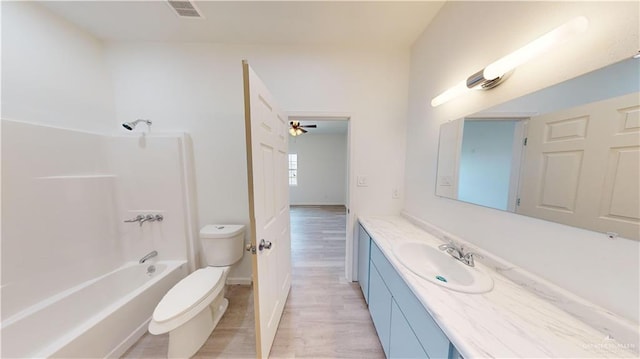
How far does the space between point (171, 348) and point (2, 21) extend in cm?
260

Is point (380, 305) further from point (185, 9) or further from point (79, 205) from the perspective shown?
point (185, 9)

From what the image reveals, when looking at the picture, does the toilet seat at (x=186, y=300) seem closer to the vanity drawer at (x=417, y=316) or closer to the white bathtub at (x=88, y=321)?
the white bathtub at (x=88, y=321)

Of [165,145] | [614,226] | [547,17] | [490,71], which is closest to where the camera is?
[614,226]

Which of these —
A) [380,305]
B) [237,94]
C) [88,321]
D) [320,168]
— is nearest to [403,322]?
[380,305]

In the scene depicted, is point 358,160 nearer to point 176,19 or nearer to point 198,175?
point 198,175

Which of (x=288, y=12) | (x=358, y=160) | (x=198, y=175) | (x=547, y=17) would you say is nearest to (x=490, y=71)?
(x=547, y=17)

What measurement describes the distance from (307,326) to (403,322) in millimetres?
944

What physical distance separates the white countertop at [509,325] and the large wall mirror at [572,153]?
0.36 meters

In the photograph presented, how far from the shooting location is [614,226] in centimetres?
62

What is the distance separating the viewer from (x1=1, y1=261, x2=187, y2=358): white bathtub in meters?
1.18

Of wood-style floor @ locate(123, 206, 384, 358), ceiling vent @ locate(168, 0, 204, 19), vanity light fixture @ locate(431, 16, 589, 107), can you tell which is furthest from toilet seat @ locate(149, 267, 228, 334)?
vanity light fixture @ locate(431, 16, 589, 107)

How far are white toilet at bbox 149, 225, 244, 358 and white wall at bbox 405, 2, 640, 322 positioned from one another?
196cm

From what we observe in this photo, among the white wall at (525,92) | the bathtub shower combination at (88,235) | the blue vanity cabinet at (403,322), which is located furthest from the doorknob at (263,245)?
the white wall at (525,92)

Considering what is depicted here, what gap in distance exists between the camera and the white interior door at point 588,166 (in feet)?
1.93
